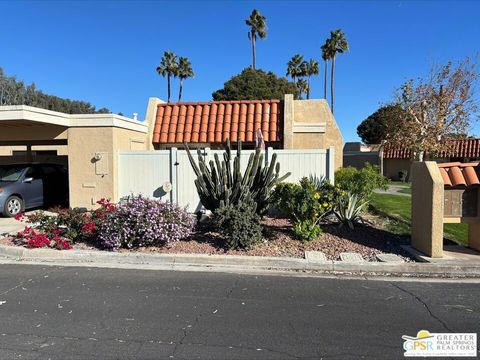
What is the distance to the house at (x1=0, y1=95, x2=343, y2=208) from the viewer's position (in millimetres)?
11719

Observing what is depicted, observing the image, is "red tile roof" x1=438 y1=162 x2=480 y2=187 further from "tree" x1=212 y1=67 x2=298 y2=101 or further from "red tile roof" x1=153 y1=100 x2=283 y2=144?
"tree" x1=212 y1=67 x2=298 y2=101

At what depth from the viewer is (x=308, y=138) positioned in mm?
13570

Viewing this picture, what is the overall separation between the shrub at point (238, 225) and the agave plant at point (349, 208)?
7.16ft

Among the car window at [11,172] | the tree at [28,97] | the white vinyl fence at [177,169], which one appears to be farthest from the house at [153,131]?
the tree at [28,97]

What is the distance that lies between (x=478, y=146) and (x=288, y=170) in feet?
101

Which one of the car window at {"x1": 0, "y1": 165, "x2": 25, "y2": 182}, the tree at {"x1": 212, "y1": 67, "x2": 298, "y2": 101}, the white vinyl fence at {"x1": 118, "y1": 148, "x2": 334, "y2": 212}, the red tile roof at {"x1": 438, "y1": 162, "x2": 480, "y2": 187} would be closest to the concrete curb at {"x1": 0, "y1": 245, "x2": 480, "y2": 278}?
the red tile roof at {"x1": 438, "y1": 162, "x2": 480, "y2": 187}

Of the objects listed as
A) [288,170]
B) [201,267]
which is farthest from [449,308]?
[288,170]

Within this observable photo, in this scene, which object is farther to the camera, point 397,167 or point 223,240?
point 397,167

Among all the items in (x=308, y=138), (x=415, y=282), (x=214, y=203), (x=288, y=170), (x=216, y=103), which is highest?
(x=216, y=103)

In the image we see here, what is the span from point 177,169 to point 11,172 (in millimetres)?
5500

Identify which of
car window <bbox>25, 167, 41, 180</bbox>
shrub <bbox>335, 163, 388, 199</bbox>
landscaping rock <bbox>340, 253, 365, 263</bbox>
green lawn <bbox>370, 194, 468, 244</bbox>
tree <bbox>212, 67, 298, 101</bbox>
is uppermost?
tree <bbox>212, 67, 298, 101</bbox>

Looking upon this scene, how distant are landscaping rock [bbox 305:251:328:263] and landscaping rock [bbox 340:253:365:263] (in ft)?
1.10

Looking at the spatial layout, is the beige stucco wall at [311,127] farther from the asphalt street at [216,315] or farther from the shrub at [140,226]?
the asphalt street at [216,315]

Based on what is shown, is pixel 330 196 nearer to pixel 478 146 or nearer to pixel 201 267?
pixel 201 267
